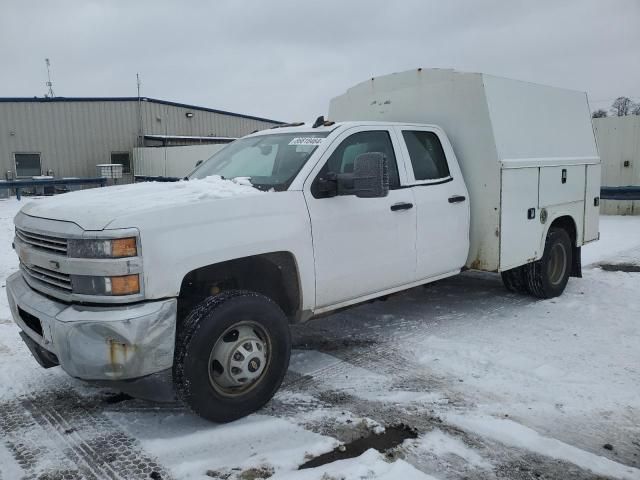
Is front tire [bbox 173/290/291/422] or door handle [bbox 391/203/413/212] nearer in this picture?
front tire [bbox 173/290/291/422]

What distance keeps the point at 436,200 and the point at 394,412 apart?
2.14 m

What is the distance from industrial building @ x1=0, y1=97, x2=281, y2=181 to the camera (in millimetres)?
23359

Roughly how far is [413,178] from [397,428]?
232cm

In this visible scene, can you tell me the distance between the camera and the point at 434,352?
15.4 ft

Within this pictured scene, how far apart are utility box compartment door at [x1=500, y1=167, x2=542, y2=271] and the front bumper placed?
11.9 ft

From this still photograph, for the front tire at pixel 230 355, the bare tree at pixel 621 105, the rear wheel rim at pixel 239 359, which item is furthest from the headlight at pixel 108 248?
the bare tree at pixel 621 105

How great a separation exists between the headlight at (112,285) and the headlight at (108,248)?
128 mm

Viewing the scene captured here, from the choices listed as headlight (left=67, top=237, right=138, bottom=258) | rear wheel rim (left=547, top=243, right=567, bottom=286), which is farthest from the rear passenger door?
headlight (left=67, top=237, right=138, bottom=258)

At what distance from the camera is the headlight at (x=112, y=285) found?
9.94 feet

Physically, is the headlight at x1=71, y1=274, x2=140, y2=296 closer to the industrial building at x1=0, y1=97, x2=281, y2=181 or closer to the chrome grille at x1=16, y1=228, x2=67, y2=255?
the chrome grille at x1=16, y1=228, x2=67, y2=255

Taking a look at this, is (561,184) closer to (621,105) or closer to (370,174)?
(370,174)

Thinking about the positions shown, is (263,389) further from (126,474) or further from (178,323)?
(126,474)

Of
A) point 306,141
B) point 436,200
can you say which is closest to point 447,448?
point 436,200

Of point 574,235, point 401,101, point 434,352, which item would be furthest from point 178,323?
point 574,235
